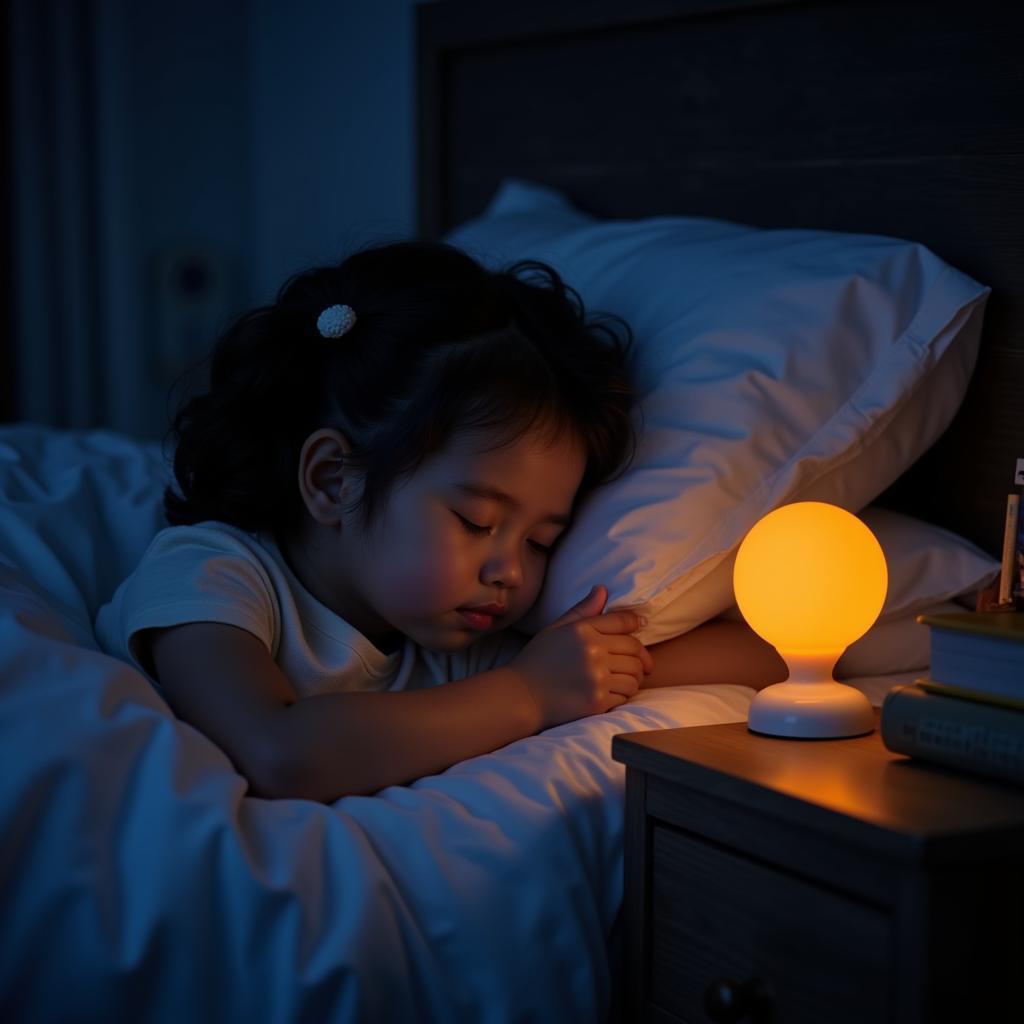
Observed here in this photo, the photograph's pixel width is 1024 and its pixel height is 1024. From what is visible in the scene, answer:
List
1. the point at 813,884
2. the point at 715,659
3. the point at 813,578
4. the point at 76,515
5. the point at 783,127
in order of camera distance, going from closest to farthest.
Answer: the point at 813,884 → the point at 813,578 → the point at 715,659 → the point at 76,515 → the point at 783,127

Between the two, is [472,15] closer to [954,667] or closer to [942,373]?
[942,373]

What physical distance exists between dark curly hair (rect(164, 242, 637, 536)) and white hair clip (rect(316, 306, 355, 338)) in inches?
0.4

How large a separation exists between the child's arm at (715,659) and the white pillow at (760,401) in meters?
0.03

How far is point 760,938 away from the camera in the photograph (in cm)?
83

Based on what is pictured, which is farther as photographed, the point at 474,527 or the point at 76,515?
the point at 76,515

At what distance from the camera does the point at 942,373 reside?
1.23 metres

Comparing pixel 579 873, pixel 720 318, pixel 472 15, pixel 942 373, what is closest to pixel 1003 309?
pixel 942 373

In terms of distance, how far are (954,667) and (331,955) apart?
1.47ft

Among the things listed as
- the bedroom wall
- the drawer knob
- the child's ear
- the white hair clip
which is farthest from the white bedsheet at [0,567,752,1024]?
the bedroom wall

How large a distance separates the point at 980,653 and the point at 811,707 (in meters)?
0.14

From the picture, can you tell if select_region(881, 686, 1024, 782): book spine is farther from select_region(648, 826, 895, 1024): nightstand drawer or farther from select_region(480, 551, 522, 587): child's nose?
select_region(480, 551, 522, 587): child's nose

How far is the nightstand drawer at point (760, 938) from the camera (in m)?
0.76

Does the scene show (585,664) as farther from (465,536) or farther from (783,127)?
(783,127)

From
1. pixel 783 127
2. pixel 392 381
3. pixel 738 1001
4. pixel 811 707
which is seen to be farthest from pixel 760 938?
pixel 783 127
